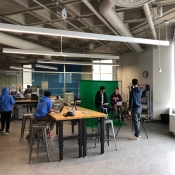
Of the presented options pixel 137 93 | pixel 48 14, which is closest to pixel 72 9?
pixel 48 14

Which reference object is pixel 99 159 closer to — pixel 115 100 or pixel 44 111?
pixel 44 111

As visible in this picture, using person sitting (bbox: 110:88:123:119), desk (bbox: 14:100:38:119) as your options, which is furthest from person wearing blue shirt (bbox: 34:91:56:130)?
desk (bbox: 14:100:38:119)

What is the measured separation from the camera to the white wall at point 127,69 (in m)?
9.33

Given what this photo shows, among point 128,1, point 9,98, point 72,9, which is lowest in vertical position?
point 9,98

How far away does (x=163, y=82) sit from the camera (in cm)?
794

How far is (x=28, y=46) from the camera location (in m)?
7.13

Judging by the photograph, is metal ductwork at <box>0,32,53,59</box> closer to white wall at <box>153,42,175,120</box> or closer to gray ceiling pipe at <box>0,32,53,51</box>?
gray ceiling pipe at <box>0,32,53,51</box>

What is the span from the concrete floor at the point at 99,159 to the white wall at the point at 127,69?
14.9 feet

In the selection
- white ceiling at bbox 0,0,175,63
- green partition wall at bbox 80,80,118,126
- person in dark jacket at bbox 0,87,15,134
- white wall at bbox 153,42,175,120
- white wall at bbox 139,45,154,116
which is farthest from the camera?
white wall at bbox 139,45,154,116

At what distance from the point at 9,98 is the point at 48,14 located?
299 cm

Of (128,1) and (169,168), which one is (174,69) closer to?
(169,168)

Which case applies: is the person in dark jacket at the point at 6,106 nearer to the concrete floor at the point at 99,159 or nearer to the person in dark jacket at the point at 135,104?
the concrete floor at the point at 99,159

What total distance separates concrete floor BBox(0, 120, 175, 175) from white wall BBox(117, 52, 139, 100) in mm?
4552

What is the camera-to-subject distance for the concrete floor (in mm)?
3443
